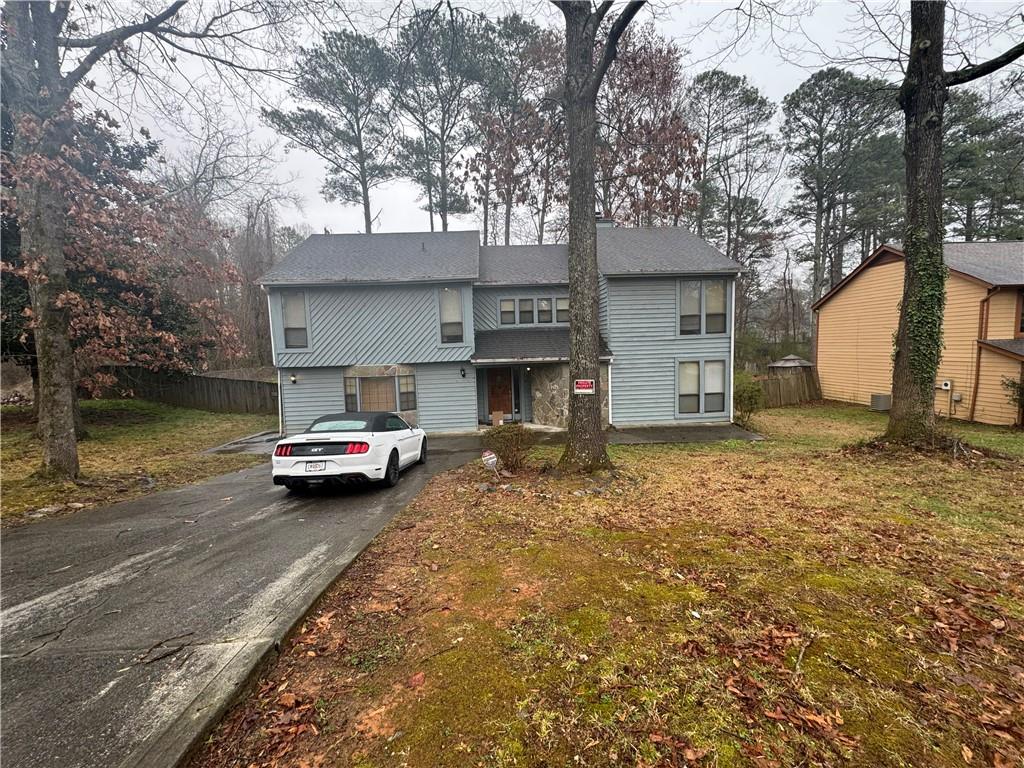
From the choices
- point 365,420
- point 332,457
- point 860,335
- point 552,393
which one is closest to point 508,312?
point 552,393

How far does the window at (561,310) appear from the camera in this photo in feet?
51.0

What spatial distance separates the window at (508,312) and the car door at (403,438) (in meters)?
7.63

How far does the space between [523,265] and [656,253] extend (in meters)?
4.94

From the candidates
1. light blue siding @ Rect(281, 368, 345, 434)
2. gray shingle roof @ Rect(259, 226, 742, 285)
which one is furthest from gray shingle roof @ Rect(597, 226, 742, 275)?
light blue siding @ Rect(281, 368, 345, 434)

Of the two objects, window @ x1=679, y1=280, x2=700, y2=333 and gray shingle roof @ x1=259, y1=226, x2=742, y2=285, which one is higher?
gray shingle roof @ x1=259, y1=226, x2=742, y2=285

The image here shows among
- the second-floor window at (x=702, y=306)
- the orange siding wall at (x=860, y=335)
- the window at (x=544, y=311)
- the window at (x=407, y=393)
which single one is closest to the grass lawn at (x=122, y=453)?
the window at (x=407, y=393)

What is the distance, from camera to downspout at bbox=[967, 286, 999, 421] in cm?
1398

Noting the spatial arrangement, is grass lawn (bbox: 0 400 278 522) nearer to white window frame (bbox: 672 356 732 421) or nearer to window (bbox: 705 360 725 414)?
white window frame (bbox: 672 356 732 421)

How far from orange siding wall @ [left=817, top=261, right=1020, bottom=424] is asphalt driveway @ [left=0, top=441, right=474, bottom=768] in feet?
62.8

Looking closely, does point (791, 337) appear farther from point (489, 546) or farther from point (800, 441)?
point (489, 546)

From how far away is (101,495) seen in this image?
7125 mm

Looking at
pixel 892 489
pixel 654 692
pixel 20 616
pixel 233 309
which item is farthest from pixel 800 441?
pixel 233 309

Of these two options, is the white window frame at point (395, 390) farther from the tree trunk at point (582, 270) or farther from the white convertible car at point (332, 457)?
the tree trunk at point (582, 270)

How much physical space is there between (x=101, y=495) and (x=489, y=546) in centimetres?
731
